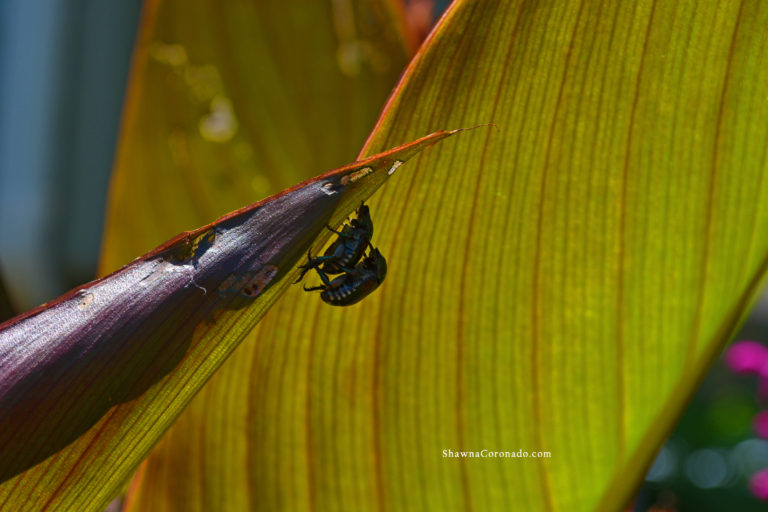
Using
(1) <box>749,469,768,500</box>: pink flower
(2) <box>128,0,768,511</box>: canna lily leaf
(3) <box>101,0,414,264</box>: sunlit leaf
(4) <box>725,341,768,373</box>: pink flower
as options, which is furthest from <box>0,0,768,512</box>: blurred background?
(2) <box>128,0,768,511</box>: canna lily leaf

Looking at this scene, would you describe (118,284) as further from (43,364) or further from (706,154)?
(706,154)

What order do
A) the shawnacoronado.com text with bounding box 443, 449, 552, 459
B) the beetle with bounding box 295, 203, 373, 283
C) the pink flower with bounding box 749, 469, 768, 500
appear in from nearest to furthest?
the beetle with bounding box 295, 203, 373, 283 < the shawnacoronado.com text with bounding box 443, 449, 552, 459 < the pink flower with bounding box 749, 469, 768, 500

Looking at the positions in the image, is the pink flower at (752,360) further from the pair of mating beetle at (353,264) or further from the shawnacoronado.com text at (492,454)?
the pair of mating beetle at (353,264)

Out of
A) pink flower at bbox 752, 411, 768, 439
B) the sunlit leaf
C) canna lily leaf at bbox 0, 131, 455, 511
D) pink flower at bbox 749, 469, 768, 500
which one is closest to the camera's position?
canna lily leaf at bbox 0, 131, 455, 511

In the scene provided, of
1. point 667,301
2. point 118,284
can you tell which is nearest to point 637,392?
point 667,301

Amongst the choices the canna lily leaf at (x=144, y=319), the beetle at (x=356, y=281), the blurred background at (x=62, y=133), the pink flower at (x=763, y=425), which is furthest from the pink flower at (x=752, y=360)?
the blurred background at (x=62, y=133)

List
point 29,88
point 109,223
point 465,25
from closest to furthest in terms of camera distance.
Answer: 1. point 465,25
2. point 109,223
3. point 29,88

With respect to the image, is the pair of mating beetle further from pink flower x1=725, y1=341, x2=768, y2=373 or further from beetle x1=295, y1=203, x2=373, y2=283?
pink flower x1=725, y1=341, x2=768, y2=373

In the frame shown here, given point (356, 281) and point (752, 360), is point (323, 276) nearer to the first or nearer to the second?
point (356, 281)
